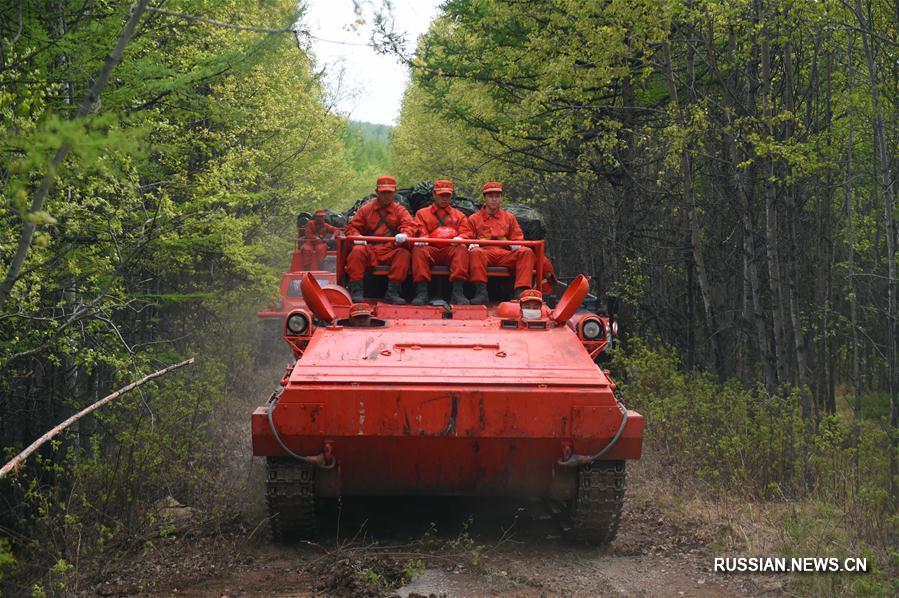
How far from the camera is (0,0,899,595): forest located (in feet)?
23.1

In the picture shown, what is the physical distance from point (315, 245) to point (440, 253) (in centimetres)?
1000

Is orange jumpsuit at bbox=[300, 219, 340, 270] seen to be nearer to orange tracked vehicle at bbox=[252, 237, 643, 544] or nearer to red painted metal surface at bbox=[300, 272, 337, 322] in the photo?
red painted metal surface at bbox=[300, 272, 337, 322]

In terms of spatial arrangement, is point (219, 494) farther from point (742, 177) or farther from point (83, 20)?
point (742, 177)

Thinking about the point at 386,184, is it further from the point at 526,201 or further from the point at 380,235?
the point at 526,201

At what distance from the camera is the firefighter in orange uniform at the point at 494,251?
31.1 ft

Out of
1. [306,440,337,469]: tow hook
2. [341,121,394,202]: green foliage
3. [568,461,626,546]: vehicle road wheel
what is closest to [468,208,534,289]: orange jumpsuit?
[568,461,626,546]: vehicle road wheel

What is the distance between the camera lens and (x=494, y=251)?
9820mm

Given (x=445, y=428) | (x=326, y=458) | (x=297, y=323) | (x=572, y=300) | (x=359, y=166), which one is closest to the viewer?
(x=445, y=428)

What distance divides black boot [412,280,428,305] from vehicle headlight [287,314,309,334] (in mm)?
1331

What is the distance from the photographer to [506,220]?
34.5 ft

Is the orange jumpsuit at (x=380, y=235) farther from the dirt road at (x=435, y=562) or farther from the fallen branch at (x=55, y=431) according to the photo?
the fallen branch at (x=55, y=431)

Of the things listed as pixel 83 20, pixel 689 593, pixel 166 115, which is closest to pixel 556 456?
pixel 689 593

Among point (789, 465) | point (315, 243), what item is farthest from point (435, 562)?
point (315, 243)

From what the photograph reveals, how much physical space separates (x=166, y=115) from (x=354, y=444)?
5578mm
